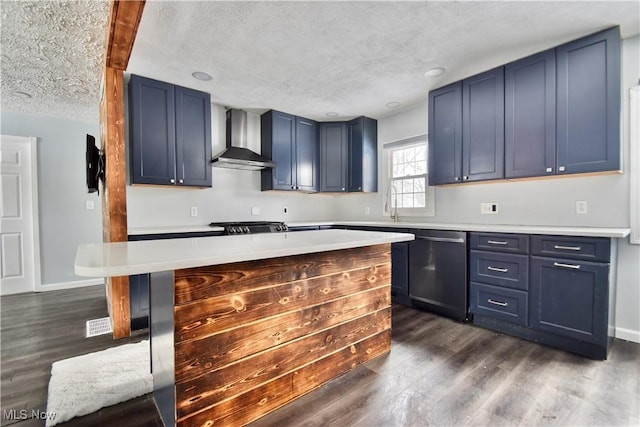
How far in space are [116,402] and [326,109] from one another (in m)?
3.69

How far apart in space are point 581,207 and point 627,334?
3.52ft

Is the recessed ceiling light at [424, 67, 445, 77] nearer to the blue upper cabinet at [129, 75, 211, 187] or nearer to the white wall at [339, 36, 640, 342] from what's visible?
the white wall at [339, 36, 640, 342]

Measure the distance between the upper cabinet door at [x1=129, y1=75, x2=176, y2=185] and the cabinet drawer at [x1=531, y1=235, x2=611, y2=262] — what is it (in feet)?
11.7

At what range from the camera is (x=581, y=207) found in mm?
2555

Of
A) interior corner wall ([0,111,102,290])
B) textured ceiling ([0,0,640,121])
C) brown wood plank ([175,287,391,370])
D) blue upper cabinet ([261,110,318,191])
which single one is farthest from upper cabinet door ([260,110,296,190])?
interior corner wall ([0,111,102,290])

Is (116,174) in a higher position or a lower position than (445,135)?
lower

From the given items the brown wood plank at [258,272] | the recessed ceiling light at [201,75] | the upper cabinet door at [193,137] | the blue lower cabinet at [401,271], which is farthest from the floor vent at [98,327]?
the blue lower cabinet at [401,271]

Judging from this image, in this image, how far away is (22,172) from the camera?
390 centimetres

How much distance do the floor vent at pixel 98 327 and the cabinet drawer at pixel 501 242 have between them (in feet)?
11.4

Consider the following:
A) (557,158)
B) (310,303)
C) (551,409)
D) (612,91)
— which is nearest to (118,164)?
(310,303)

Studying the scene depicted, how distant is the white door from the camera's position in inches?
150

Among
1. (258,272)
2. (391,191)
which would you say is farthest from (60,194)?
(391,191)

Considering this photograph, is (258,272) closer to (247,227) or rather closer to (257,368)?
(257,368)

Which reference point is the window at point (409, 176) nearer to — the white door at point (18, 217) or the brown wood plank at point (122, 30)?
the brown wood plank at point (122, 30)
